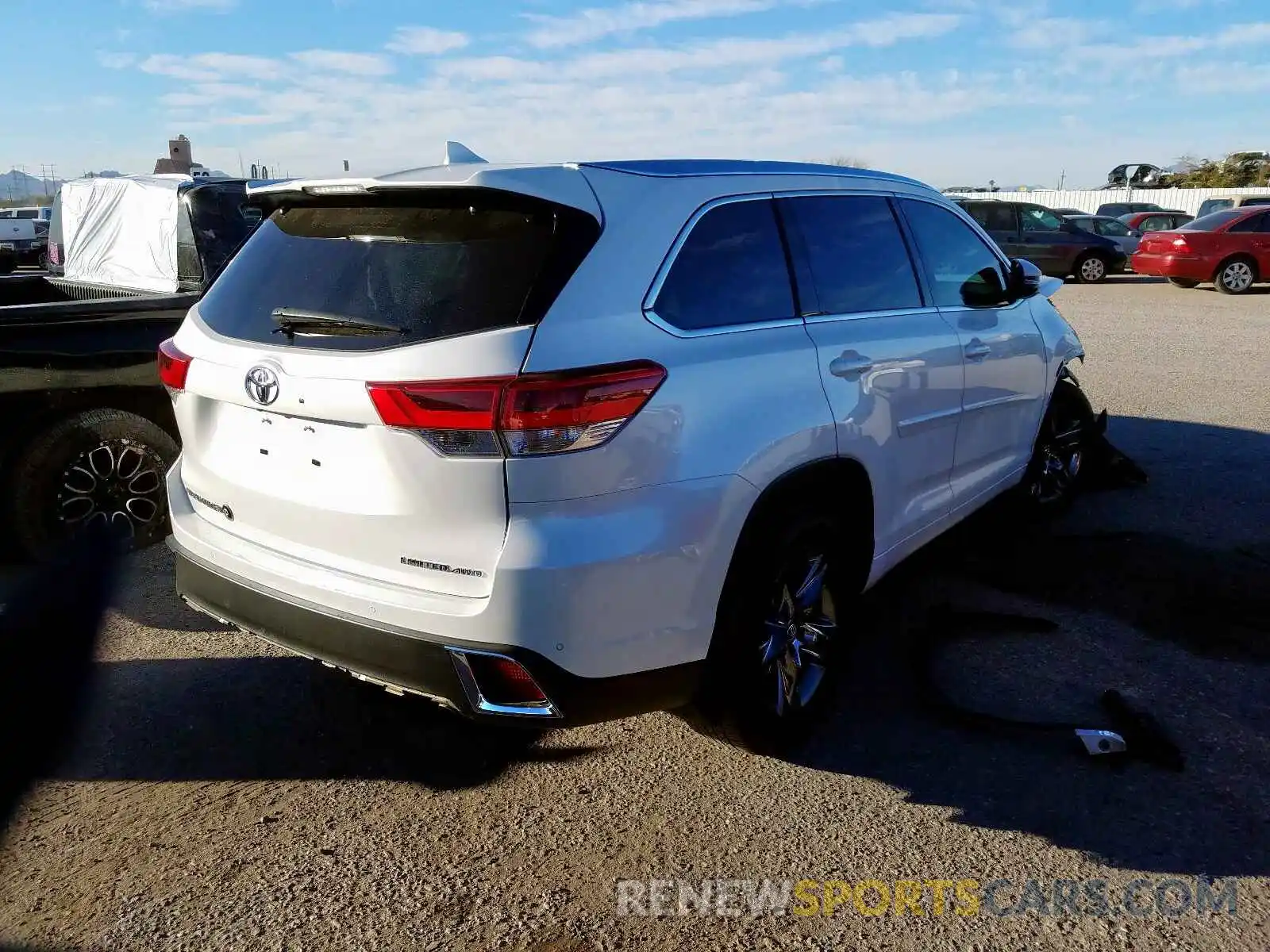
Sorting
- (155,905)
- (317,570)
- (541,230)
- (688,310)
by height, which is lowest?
(155,905)

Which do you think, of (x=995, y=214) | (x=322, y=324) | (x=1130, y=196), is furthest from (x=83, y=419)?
(x=1130, y=196)

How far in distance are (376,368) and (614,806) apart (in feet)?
5.08

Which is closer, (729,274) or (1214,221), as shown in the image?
(729,274)

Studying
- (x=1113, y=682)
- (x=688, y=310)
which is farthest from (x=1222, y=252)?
(x=688, y=310)

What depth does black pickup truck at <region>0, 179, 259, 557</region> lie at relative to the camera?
4586 mm

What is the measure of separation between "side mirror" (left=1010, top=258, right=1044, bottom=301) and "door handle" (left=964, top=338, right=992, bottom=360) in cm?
57

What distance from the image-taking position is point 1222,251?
19125 millimetres

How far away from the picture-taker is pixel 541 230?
8.67 ft

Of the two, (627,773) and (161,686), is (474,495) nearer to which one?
(627,773)

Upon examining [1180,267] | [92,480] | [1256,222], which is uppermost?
[1256,222]

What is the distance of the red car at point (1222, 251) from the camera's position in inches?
750

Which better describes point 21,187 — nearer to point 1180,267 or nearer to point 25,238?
point 25,238

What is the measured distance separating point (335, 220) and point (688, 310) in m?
1.10

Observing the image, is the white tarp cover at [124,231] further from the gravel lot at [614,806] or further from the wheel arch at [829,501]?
the wheel arch at [829,501]
